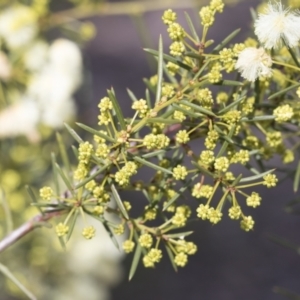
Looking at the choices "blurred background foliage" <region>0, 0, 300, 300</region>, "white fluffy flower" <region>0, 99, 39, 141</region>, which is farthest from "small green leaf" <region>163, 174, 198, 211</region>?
"white fluffy flower" <region>0, 99, 39, 141</region>

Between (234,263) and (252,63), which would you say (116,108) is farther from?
(234,263)

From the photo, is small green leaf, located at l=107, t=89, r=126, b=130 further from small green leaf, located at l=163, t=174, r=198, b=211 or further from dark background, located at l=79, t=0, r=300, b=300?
dark background, located at l=79, t=0, r=300, b=300

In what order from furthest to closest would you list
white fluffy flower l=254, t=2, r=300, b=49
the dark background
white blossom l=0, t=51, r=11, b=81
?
the dark background → white blossom l=0, t=51, r=11, b=81 → white fluffy flower l=254, t=2, r=300, b=49

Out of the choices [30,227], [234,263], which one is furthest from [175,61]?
[234,263]

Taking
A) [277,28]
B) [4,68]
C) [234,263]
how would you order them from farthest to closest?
[234,263] < [4,68] < [277,28]

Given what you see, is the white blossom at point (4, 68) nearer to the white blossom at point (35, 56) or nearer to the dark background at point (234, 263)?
the white blossom at point (35, 56)
